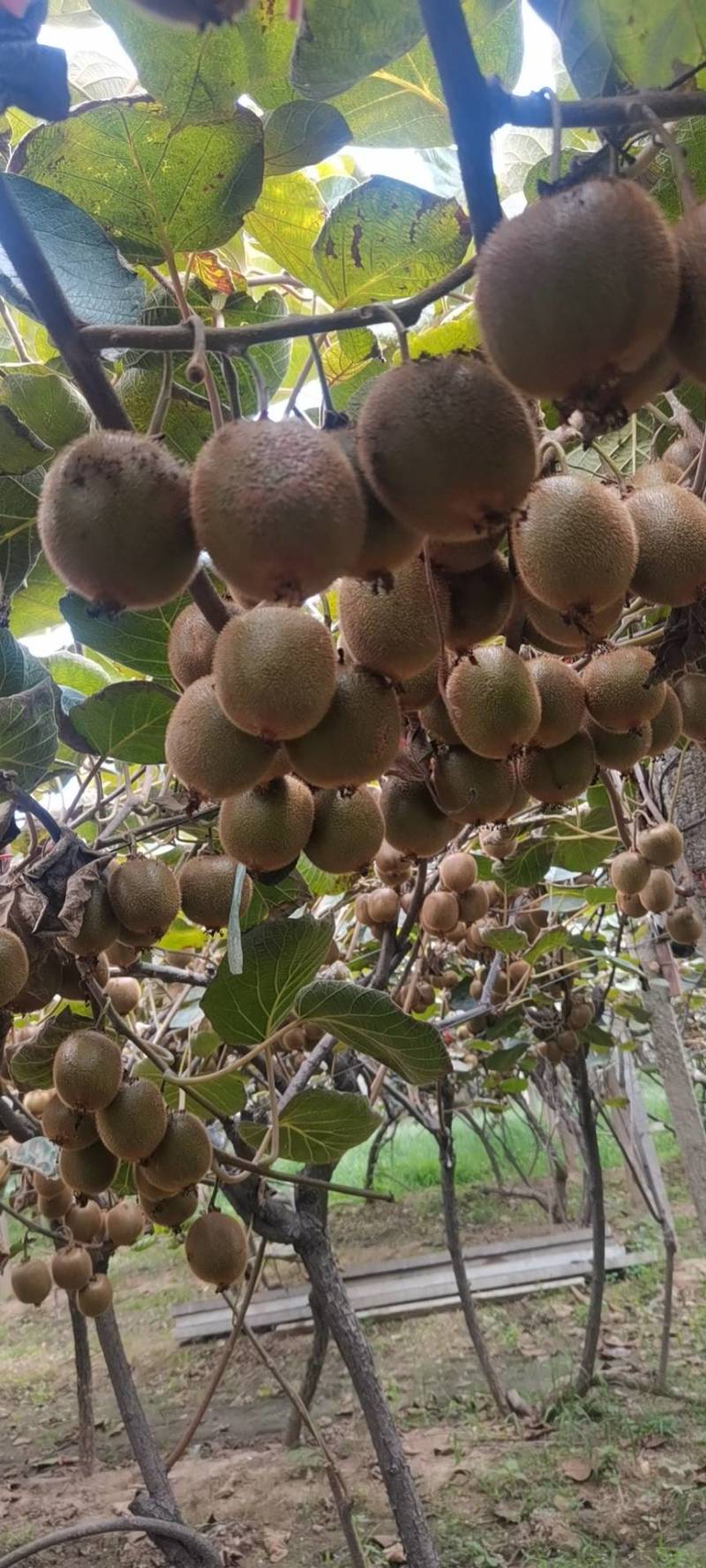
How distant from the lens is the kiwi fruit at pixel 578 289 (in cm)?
43

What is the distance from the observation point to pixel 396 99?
0.88m

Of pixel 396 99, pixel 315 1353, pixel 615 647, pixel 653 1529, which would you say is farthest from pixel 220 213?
pixel 653 1529

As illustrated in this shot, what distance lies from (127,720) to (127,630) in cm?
12

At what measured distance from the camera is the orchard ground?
3.90 m

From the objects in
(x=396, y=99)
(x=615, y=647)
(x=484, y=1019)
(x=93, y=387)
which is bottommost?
(x=484, y=1019)

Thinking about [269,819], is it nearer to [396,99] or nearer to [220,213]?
[220,213]

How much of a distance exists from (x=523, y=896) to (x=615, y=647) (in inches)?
83.2

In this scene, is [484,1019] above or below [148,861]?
below

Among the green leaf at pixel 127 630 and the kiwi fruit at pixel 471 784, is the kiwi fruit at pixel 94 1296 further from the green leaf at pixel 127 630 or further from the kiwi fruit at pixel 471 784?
the kiwi fruit at pixel 471 784

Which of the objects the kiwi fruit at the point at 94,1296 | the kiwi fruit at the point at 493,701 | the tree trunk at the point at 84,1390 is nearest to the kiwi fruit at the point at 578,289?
the kiwi fruit at the point at 493,701

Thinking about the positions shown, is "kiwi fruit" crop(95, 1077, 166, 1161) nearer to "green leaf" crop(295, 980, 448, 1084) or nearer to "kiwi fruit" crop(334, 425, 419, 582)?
"green leaf" crop(295, 980, 448, 1084)

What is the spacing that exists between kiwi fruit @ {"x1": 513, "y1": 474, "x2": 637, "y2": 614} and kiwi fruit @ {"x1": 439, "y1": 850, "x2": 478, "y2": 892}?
3.72ft

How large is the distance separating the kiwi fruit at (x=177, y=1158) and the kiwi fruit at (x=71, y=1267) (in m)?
1.52

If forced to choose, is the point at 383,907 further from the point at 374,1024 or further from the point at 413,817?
the point at 413,817
